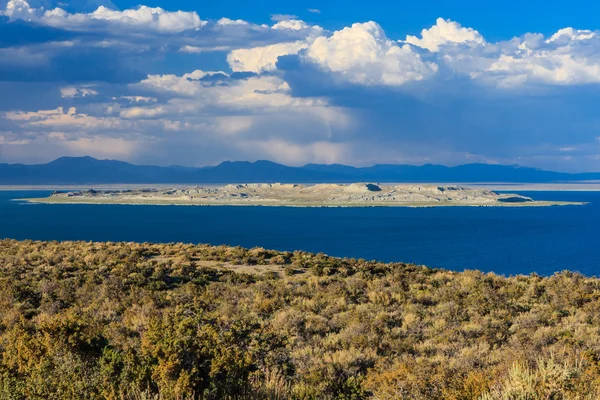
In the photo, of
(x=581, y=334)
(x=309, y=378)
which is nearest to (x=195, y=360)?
(x=309, y=378)

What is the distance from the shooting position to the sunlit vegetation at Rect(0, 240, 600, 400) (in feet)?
32.0

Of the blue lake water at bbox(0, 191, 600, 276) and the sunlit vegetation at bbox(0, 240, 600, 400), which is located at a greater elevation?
the sunlit vegetation at bbox(0, 240, 600, 400)

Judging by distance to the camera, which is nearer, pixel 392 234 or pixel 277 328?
pixel 277 328

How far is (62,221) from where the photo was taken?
16162cm

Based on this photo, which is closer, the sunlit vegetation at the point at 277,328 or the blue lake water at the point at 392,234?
the sunlit vegetation at the point at 277,328

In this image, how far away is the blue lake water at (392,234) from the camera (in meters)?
94.9

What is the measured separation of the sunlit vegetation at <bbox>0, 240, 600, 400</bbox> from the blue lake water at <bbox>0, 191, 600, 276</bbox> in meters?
58.2

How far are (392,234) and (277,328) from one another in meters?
117

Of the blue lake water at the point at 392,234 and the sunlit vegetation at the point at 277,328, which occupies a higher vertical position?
the sunlit vegetation at the point at 277,328

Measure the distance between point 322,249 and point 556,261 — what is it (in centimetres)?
3915

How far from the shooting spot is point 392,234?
133 meters

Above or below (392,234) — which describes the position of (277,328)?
above

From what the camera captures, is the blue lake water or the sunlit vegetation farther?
the blue lake water

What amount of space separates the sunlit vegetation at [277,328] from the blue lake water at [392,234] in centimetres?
5822
